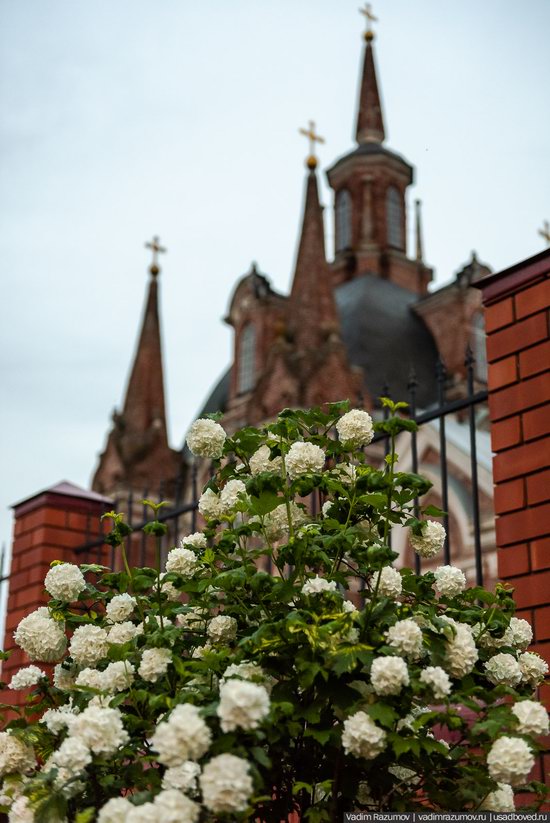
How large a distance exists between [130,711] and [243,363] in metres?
30.6

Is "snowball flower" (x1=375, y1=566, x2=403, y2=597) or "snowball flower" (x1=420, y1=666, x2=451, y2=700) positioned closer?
"snowball flower" (x1=420, y1=666, x2=451, y2=700)

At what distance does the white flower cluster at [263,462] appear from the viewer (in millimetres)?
3363

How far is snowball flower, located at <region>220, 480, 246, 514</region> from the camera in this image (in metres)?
3.35

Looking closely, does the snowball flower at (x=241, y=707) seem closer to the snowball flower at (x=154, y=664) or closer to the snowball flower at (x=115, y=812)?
the snowball flower at (x=115, y=812)

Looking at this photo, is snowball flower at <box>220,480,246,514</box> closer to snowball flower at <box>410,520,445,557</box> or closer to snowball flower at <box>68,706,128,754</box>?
snowball flower at <box>410,520,445,557</box>

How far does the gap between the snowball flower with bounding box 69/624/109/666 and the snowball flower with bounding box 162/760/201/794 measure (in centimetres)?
74

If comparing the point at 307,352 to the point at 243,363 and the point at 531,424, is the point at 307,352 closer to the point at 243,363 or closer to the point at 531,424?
the point at 243,363

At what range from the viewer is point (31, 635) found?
3316 millimetres

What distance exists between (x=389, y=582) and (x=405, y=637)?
28cm

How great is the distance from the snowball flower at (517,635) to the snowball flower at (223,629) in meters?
0.73

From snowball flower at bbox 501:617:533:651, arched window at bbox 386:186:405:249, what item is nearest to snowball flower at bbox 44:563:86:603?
snowball flower at bbox 501:617:533:651

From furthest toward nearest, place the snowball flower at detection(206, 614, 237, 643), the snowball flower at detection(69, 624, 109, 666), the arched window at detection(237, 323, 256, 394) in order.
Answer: the arched window at detection(237, 323, 256, 394) < the snowball flower at detection(69, 624, 109, 666) < the snowball flower at detection(206, 614, 237, 643)

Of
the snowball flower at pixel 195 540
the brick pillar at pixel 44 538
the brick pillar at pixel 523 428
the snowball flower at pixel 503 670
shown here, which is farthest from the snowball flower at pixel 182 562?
the brick pillar at pixel 44 538

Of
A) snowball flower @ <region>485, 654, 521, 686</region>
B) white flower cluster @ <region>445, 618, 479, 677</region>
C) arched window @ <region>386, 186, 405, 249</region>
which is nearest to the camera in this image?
white flower cluster @ <region>445, 618, 479, 677</region>
